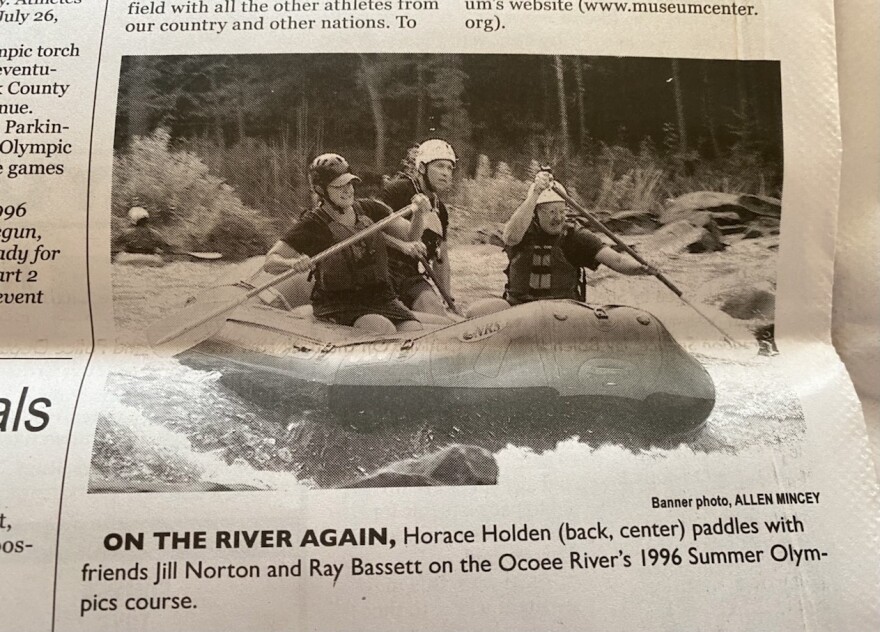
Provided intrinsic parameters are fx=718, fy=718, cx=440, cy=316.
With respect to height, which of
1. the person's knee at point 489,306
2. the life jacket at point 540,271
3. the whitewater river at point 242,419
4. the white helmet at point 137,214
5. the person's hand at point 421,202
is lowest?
the whitewater river at point 242,419

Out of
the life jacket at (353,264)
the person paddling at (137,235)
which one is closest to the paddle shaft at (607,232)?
the life jacket at (353,264)

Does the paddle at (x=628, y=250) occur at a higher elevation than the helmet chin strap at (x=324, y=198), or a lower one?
lower

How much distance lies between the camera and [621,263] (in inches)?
17.0

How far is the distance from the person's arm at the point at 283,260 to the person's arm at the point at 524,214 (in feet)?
0.39

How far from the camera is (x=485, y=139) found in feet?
1.40

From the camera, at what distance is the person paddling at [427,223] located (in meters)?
0.43

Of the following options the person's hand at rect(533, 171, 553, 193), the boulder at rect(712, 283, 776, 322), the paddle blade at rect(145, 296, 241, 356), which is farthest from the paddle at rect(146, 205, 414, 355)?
the boulder at rect(712, 283, 776, 322)

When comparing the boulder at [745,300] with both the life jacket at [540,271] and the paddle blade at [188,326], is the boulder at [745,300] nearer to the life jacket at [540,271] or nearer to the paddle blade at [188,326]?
the life jacket at [540,271]

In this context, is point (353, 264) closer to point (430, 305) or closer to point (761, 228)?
point (430, 305)

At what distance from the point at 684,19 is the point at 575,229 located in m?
0.14

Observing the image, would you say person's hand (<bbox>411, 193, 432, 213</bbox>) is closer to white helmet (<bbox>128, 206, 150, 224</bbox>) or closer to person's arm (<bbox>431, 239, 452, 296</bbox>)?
person's arm (<bbox>431, 239, 452, 296</bbox>)

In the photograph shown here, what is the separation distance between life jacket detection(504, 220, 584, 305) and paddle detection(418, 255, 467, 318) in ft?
0.10

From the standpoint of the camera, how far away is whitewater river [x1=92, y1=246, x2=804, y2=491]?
40cm

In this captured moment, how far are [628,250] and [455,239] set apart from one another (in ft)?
0.34
